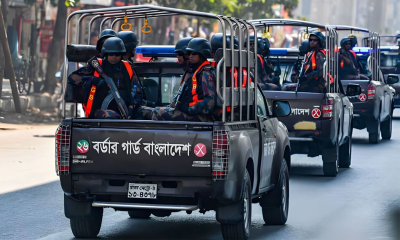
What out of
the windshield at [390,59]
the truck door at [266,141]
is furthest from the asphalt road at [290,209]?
the windshield at [390,59]

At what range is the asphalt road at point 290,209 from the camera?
941 centimetres

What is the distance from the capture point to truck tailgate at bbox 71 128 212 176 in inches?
314

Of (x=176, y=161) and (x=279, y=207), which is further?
(x=279, y=207)

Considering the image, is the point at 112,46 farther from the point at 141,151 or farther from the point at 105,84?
the point at 141,151

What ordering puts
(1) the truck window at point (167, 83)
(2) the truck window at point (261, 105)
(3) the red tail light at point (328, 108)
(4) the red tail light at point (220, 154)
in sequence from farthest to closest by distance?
(3) the red tail light at point (328, 108) < (1) the truck window at point (167, 83) < (2) the truck window at point (261, 105) < (4) the red tail light at point (220, 154)

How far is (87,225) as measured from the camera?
8805 millimetres

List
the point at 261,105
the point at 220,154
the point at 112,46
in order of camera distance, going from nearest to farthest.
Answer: the point at 220,154, the point at 112,46, the point at 261,105

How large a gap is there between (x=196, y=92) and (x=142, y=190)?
1.06 meters

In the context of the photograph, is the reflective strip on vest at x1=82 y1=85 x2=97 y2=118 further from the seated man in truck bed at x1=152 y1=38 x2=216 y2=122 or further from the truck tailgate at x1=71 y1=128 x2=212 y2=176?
the truck tailgate at x1=71 y1=128 x2=212 y2=176

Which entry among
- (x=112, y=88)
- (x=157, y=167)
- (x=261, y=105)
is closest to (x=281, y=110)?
(x=261, y=105)

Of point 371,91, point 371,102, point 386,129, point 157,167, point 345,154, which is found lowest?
point 386,129

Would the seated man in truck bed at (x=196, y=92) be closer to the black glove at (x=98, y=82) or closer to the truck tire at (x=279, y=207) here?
the black glove at (x=98, y=82)

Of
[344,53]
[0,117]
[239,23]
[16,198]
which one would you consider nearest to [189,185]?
[239,23]

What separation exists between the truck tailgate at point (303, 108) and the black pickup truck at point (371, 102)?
14.5 ft
